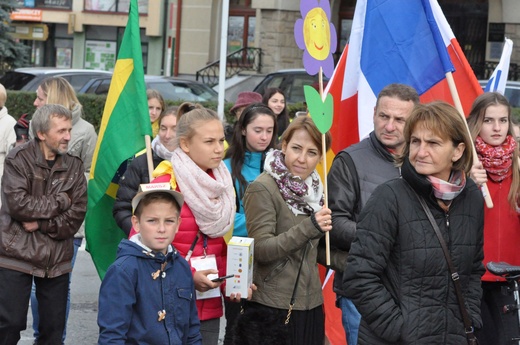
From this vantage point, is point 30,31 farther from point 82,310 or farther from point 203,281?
point 203,281

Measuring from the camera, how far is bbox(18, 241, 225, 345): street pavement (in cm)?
782

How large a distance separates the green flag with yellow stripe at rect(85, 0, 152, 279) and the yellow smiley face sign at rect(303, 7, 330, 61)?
140cm

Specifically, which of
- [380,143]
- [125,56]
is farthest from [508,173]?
[125,56]

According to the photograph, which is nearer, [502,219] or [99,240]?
[502,219]

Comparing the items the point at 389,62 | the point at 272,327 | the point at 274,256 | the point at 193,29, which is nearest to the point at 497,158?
the point at 389,62

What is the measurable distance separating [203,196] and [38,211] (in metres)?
1.51

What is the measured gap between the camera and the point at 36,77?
20.0m

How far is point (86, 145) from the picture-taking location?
7.82 m

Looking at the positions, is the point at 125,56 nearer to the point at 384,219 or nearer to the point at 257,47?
the point at 384,219

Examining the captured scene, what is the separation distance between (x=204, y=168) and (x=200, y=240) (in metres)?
0.38

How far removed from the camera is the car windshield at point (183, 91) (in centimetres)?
1964

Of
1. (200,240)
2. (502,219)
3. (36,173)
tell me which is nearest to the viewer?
(200,240)

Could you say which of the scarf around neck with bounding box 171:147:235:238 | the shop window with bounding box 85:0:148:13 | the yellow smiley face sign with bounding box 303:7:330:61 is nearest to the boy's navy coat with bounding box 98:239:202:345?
the scarf around neck with bounding box 171:147:235:238

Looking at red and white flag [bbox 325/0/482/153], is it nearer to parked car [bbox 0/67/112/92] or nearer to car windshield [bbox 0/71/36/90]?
parked car [bbox 0/67/112/92]
